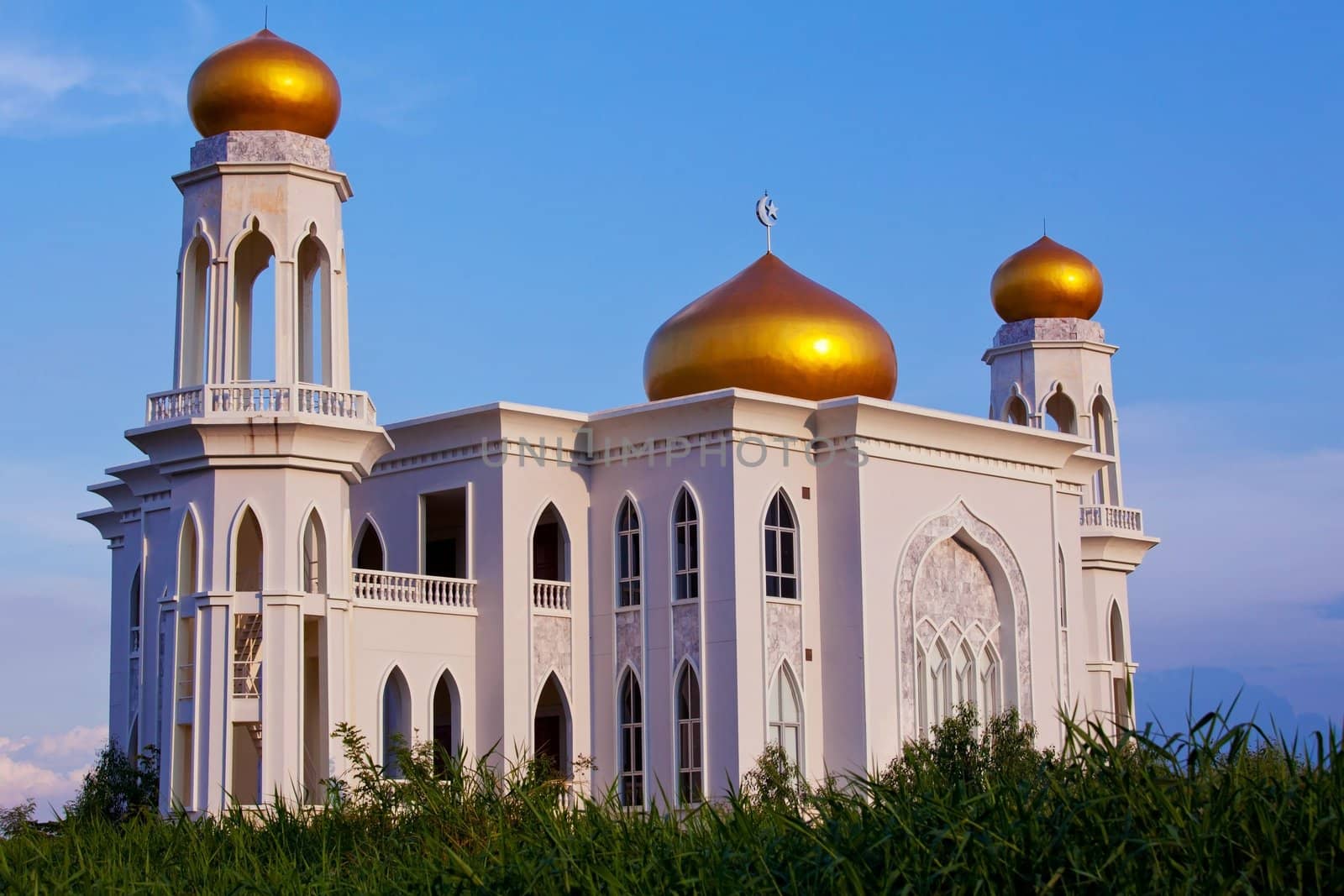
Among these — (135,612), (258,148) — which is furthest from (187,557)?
(135,612)

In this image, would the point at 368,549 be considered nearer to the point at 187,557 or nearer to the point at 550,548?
the point at 550,548

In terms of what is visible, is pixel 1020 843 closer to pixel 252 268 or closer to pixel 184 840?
pixel 184 840

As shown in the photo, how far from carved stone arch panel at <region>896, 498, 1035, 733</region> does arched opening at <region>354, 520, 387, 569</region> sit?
7565 mm

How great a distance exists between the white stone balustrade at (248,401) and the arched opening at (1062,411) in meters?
14.4

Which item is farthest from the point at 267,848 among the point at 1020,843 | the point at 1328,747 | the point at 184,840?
the point at 1328,747

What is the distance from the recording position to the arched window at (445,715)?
24625 mm

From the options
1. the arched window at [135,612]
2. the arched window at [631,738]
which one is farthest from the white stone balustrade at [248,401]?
the arched window at [135,612]

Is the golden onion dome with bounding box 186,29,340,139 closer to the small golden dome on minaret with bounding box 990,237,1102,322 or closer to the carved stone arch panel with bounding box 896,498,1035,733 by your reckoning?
the carved stone arch panel with bounding box 896,498,1035,733

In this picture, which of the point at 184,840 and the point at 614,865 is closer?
the point at 614,865

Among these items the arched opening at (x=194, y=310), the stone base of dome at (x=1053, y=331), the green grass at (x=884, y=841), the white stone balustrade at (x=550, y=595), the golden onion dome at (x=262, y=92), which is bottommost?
the green grass at (x=884, y=841)

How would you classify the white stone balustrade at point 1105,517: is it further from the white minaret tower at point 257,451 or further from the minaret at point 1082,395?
the white minaret tower at point 257,451

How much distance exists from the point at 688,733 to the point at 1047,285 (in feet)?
39.5

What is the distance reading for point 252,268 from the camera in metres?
24.4

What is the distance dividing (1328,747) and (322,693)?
49.8 ft
